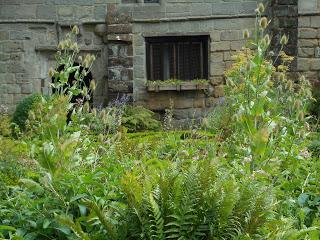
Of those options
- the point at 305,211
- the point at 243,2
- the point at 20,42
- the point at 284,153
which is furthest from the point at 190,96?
the point at 305,211

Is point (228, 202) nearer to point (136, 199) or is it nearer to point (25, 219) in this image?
point (136, 199)

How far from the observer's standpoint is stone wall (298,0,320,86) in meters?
13.0

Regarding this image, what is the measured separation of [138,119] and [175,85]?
1.46 metres

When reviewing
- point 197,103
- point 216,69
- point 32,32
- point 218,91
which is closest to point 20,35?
point 32,32

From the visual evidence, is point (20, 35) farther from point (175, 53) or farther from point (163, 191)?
point (163, 191)

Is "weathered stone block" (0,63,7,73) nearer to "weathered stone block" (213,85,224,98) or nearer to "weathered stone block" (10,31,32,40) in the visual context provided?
"weathered stone block" (10,31,32,40)

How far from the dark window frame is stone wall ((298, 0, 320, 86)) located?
1.94m

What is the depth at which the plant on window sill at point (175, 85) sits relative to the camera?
1326 centimetres

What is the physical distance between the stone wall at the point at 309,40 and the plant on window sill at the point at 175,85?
6.52 ft

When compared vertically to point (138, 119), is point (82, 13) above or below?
above

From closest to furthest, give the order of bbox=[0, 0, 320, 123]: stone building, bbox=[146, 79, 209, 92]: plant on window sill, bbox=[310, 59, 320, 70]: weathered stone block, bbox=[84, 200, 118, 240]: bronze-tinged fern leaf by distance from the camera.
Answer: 1. bbox=[84, 200, 118, 240]: bronze-tinged fern leaf
2. bbox=[310, 59, 320, 70]: weathered stone block
3. bbox=[146, 79, 209, 92]: plant on window sill
4. bbox=[0, 0, 320, 123]: stone building

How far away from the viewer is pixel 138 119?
480 inches

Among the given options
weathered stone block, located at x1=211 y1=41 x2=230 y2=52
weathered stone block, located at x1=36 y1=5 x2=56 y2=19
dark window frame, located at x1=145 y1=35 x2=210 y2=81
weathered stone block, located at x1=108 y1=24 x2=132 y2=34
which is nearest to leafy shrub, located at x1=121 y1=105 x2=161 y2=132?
dark window frame, located at x1=145 y1=35 x2=210 y2=81

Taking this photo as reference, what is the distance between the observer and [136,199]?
2.95 meters
